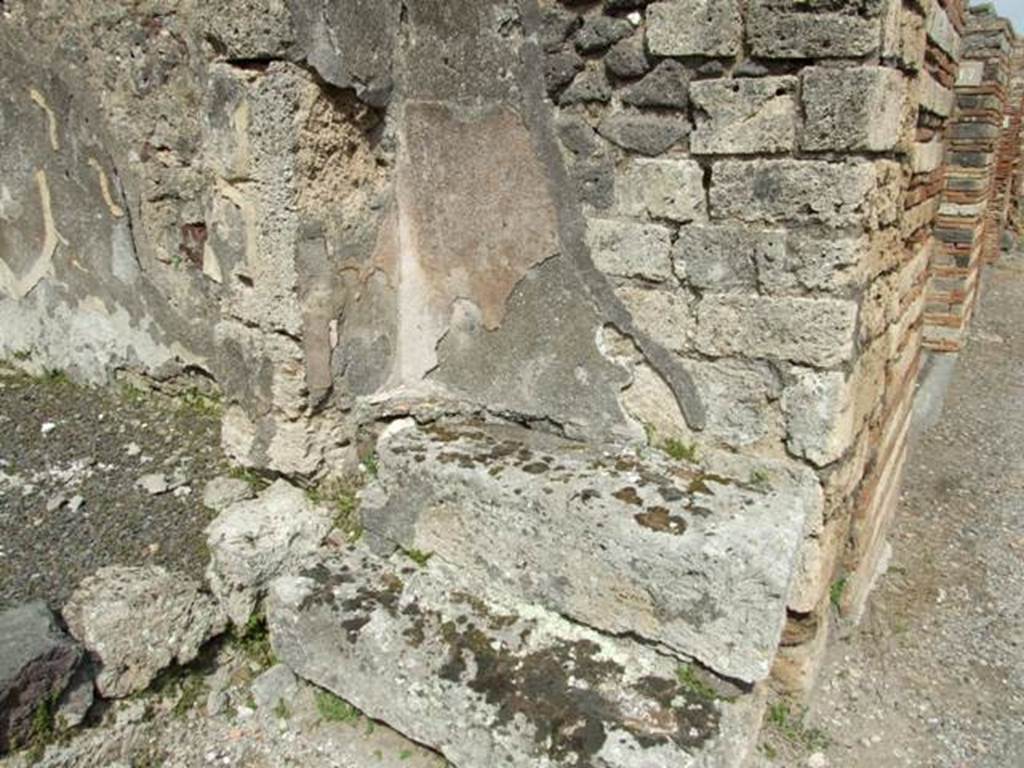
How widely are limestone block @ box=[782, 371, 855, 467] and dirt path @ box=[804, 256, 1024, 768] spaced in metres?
0.97

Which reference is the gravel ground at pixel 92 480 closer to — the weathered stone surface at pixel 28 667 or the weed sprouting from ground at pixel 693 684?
the weathered stone surface at pixel 28 667

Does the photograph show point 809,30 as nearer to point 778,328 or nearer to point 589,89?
point 589,89

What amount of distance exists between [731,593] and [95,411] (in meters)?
2.81

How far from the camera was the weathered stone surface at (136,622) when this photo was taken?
2275 mm

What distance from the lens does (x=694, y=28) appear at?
2.17 m

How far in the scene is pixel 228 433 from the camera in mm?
2996

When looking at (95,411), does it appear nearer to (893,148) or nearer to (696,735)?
(696,735)

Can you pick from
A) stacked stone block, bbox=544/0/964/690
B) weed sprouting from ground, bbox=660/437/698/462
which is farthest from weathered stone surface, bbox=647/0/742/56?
weed sprouting from ground, bbox=660/437/698/462

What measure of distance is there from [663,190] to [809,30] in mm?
555

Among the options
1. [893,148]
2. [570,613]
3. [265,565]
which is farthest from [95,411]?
[893,148]

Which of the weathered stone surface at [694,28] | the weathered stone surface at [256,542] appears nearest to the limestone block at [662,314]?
the weathered stone surface at [694,28]

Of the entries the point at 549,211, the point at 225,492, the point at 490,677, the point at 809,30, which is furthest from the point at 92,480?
the point at 809,30

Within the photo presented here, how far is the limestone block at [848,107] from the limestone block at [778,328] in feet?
1.40

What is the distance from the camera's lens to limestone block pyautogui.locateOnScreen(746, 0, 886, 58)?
201 centimetres
